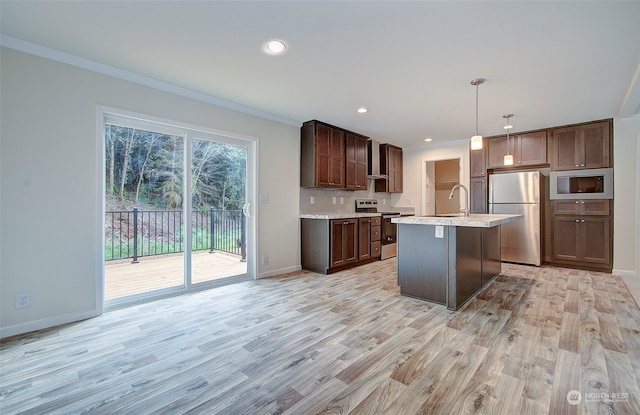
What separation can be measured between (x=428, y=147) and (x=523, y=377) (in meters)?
5.32

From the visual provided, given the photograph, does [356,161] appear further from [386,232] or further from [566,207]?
[566,207]

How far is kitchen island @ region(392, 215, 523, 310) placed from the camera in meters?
2.84

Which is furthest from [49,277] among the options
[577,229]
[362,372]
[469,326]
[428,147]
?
[577,229]

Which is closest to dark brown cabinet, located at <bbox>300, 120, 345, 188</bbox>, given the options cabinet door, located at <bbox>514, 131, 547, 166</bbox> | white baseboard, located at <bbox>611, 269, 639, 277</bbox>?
cabinet door, located at <bbox>514, 131, 547, 166</bbox>

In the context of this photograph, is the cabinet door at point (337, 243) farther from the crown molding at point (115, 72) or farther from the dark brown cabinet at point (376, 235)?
the crown molding at point (115, 72)

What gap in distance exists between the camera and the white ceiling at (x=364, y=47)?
1.96 meters

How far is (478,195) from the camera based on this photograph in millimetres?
5547

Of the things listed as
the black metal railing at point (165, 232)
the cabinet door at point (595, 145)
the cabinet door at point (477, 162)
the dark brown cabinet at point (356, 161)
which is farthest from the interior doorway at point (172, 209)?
the cabinet door at point (595, 145)

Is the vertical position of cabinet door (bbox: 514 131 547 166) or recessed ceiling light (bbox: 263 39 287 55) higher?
recessed ceiling light (bbox: 263 39 287 55)

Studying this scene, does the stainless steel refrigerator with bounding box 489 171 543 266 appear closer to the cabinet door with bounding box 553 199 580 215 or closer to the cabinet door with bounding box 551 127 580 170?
the cabinet door with bounding box 553 199 580 215

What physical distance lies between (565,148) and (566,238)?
5.01 feet

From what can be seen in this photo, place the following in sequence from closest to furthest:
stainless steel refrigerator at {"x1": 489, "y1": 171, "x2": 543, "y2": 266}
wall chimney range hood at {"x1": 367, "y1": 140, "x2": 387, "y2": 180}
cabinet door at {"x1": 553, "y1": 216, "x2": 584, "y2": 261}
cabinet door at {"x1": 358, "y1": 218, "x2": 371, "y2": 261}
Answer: cabinet door at {"x1": 553, "y1": 216, "x2": 584, "y2": 261}
stainless steel refrigerator at {"x1": 489, "y1": 171, "x2": 543, "y2": 266}
cabinet door at {"x1": 358, "y1": 218, "x2": 371, "y2": 261}
wall chimney range hood at {"x1": 367, "y1": 140, "x2": 387, "y2": 180}

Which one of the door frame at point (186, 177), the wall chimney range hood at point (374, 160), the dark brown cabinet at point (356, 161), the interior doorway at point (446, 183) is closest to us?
the door frame at point (186, 177)

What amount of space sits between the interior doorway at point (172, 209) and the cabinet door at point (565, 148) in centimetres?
510
